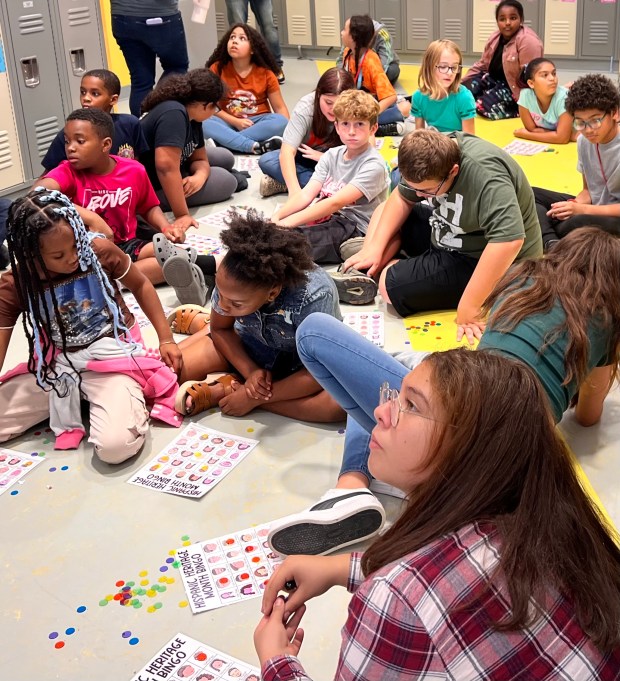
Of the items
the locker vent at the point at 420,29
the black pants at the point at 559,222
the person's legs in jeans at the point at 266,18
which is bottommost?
the black pants at the point at 559,222

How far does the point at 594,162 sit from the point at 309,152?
4.69ft

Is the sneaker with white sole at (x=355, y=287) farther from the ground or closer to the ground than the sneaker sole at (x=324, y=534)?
farther from the ground

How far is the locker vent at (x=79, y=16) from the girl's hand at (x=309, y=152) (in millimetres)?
1955

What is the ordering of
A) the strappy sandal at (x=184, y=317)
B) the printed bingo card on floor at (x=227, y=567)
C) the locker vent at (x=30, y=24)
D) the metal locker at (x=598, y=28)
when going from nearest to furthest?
1. the printed bingo card on floor at (x=227, y=567)
2. the strappy sandal at (x=184, y=317)
3. the locker vent at (x=30, y=24)
4. the metal locker at (x=598, y=28)

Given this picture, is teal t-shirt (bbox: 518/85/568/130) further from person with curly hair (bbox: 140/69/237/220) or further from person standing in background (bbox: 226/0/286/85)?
person standing in background (bbox: 226/0/286/85)

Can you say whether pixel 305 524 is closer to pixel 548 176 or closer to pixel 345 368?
pixel 345 368

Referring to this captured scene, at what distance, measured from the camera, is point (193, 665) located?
183cm

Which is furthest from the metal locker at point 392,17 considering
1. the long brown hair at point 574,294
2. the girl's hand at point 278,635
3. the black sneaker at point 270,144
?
the girl's hand at point 278,635

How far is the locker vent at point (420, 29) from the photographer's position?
26.4ft

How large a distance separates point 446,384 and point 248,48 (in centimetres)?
454

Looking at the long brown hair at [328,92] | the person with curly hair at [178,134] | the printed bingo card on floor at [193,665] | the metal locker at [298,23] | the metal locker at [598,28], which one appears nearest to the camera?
the printed bingo card on floor at [193,665]

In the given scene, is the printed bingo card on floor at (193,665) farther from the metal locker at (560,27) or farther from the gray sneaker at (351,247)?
the metal locker at (560,27)

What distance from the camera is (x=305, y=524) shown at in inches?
81.8

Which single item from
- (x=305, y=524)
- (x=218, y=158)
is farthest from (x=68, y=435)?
(x=218, y=158)
